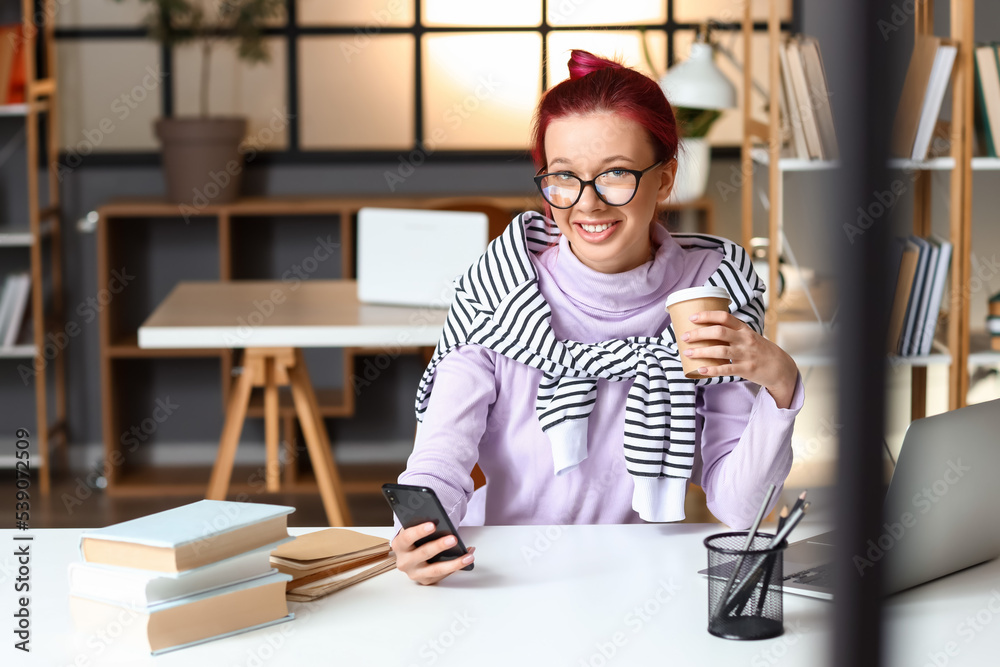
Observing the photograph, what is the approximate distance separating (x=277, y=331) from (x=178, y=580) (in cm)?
146

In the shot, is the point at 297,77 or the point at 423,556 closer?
the point at 423,556

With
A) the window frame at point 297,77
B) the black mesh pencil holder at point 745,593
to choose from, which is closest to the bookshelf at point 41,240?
the window frame at point 297,77

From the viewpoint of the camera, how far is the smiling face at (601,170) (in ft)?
4.62

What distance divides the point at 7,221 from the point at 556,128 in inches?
120

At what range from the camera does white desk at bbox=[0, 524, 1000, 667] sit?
0.94 meters

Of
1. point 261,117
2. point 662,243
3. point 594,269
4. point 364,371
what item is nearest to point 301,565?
point 594,269

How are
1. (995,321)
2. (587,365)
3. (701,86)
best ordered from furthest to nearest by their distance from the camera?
1. (701,86)
2. (995,321)
3. (587,365)

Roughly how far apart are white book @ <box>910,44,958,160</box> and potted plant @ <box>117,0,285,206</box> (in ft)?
7.33

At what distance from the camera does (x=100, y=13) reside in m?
3.82

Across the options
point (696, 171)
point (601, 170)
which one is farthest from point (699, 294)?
point (696, 171)

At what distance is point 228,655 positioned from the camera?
942 mm

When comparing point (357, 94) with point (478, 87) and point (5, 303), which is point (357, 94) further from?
point (5, 303)

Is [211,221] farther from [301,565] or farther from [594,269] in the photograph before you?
[301,565]

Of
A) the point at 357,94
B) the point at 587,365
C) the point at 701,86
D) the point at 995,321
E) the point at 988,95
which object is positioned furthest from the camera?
the point at 357,94
